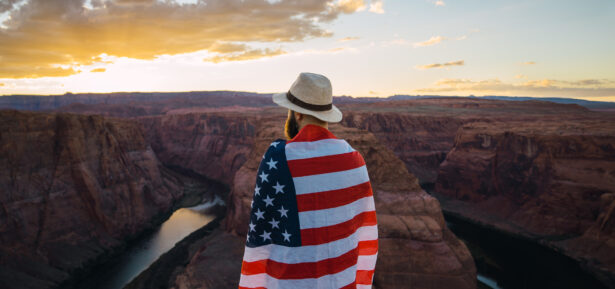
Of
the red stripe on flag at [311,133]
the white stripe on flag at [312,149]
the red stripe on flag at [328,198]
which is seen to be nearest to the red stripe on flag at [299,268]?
the red stripe on flag at [328,198]

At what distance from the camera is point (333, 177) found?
277 cm

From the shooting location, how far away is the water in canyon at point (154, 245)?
75.0 ft

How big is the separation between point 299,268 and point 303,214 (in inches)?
18.3

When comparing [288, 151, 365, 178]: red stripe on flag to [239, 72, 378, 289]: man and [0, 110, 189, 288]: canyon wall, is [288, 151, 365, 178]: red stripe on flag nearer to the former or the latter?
[239, 72, 378, 289]: man

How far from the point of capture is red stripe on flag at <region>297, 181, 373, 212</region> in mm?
2713

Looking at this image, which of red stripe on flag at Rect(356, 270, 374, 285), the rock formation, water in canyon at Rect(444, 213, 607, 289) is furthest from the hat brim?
water in canyon at Rect(444, 213, 607, 289)

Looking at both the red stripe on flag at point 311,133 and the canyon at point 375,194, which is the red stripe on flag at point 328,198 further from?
the canyon at point 375,194

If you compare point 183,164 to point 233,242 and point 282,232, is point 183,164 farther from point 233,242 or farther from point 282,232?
point 282,232

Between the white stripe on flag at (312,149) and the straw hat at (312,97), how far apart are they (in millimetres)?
214

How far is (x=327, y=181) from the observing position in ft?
9.02

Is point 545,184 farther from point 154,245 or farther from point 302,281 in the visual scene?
point 302,281

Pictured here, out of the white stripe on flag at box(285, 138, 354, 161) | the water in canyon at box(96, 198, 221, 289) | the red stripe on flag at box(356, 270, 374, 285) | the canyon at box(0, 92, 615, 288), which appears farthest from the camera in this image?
the water in canyon at box(96, 198, 221, 289)

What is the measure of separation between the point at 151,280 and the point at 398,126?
50721mm

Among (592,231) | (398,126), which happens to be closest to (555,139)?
(592,231)
